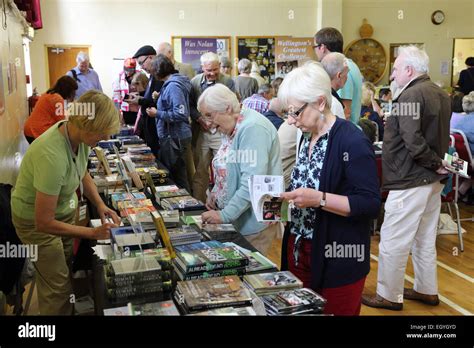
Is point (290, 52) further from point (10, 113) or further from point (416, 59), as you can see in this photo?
point (416, 59)

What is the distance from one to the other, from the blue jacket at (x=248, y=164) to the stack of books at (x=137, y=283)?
879mm

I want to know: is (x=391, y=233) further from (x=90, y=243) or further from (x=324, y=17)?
(x=324, y=17)

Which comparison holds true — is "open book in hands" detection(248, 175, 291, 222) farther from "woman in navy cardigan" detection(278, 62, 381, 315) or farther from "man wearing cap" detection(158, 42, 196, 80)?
"man wearing cap" detection(158, 42, 196, 80)

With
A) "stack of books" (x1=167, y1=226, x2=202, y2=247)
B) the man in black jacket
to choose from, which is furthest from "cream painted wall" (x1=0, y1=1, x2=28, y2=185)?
the man in black jacket

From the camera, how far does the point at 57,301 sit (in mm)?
2543

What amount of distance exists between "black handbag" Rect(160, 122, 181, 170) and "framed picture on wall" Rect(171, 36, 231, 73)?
6.13m

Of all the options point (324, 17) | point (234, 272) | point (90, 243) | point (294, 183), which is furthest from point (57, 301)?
point (324, 17)

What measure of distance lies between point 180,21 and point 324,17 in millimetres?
3259

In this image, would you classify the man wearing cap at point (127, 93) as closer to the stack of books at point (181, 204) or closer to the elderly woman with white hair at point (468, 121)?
the stack of books at point (181, 204)

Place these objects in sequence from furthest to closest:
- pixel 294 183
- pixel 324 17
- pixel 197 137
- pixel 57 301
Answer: pixel 324 17, pixel 197 137, pixel 57 301, pixel 294 183

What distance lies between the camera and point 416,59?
3.23 meters

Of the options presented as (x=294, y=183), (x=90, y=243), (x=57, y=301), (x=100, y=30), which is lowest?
(x=57, y=301)

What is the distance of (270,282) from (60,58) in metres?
9.70

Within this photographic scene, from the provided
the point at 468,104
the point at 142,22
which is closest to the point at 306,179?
the point at 468,104
